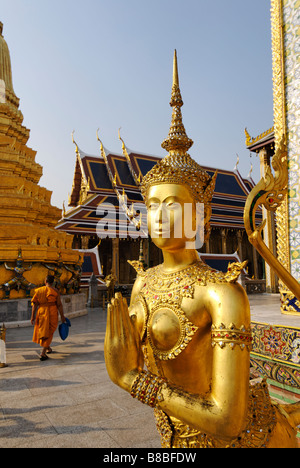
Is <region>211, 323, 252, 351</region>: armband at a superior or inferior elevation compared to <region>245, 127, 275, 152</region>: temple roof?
inferior

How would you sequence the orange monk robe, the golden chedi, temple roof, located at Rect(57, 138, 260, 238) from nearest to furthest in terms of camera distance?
the orange monk robe, the golden chedi, temple roof, located at Rect(57, 138, 260, 238)

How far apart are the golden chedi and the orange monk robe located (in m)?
3.00

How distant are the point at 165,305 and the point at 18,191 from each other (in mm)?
9456

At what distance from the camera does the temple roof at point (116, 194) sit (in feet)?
58.7

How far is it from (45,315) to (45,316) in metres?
0.02

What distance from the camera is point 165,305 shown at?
1.59m

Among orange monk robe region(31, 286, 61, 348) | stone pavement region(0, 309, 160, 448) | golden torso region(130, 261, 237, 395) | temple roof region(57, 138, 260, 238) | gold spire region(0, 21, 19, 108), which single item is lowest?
stone pavement region(0, 309, 160, 448)

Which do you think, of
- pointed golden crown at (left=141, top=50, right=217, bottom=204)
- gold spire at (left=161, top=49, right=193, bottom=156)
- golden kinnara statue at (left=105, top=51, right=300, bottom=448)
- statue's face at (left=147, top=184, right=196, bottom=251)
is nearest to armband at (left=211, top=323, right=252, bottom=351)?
golden kinnara statue at (left=105, top=51, right=300, bottom=448)

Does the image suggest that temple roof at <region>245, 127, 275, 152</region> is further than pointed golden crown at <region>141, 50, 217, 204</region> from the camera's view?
Yes

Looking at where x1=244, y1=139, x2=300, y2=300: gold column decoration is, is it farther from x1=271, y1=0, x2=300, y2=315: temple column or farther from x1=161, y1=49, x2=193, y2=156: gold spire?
x1=271, y1=0, x2=300, y2=315: temple column

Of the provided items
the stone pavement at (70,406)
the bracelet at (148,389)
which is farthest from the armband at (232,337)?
the stone pavement at (70,406)

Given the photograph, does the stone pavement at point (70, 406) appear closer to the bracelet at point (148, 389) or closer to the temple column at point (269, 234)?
the bracelet at point (148, 389)

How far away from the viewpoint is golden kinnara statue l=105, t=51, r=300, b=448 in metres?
1.31

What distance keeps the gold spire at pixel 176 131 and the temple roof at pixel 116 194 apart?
48.0 feet
